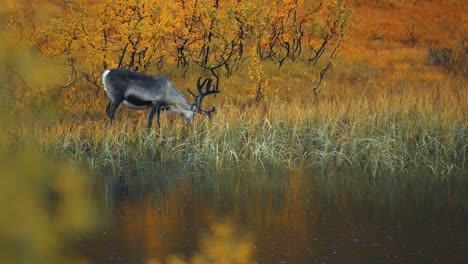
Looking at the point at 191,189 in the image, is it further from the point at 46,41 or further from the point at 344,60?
the point at 344,60

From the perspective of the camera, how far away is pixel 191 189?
1191 centimetres

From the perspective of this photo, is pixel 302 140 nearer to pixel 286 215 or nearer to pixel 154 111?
pixel 154 111

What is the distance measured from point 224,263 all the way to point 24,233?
0.55m

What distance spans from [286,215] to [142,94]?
6501 millimetres

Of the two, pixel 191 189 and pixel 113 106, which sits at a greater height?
pixel 113 106

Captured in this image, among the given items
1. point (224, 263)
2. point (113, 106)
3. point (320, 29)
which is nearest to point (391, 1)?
point (320, 29)

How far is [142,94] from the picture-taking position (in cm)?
1636

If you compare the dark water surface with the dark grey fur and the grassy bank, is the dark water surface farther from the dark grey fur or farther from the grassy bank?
the dark grey fur

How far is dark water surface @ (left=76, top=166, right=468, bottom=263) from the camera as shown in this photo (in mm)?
8680

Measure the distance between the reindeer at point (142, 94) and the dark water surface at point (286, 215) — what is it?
3003mm

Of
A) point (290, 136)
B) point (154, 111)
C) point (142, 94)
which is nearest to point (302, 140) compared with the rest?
point (290, 136)

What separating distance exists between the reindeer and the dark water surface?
9.85ft

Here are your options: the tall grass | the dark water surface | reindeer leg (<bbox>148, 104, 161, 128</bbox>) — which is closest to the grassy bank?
the tall grass

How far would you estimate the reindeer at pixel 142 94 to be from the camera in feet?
53.5
